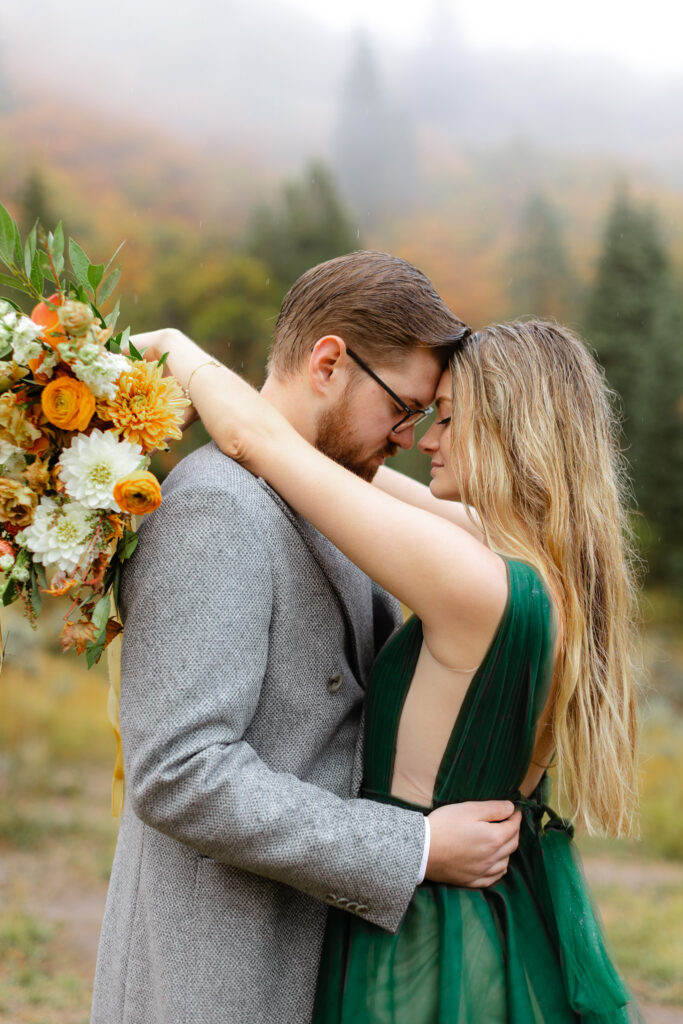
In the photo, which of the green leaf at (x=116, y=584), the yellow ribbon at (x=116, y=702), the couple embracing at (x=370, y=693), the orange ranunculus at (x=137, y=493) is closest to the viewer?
the orange ranunculus at (x=137, y=493)

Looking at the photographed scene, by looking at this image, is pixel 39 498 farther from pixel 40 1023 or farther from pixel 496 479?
→ pixel 40 1023

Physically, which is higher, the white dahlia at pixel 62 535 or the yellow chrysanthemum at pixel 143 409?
the yellow chrysanthemum at pixel 143 409

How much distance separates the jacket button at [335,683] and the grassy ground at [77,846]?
184 centimetres

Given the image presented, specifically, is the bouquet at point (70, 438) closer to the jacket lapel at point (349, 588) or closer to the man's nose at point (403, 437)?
the jacket lapel at point (349, 588)

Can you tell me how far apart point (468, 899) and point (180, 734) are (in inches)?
27.6

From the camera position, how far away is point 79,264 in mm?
1673

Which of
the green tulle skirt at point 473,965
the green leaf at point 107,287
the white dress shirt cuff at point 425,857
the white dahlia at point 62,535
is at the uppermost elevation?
the green leaf at point 107,287

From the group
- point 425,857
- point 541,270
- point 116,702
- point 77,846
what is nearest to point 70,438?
point 116,702

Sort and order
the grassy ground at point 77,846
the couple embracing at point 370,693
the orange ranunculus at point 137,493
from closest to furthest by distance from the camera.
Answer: the orange ranunculus at point 137,493 → the couple embracing at point 370,693 → the grassy ground at point 77,846

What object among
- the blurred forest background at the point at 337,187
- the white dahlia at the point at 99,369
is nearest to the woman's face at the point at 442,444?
the white dahlia at the point at 99,369

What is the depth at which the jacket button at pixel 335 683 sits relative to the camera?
6.24ft

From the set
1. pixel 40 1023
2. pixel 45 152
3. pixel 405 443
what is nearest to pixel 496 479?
pixel 405 443

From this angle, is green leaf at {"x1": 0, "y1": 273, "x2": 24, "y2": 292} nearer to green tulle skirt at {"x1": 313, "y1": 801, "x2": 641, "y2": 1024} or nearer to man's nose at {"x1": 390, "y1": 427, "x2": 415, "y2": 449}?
man's nose at {"x1": 390, "y1": 427, "x2": 415, "y2": 449}

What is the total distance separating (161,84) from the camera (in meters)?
9.23
